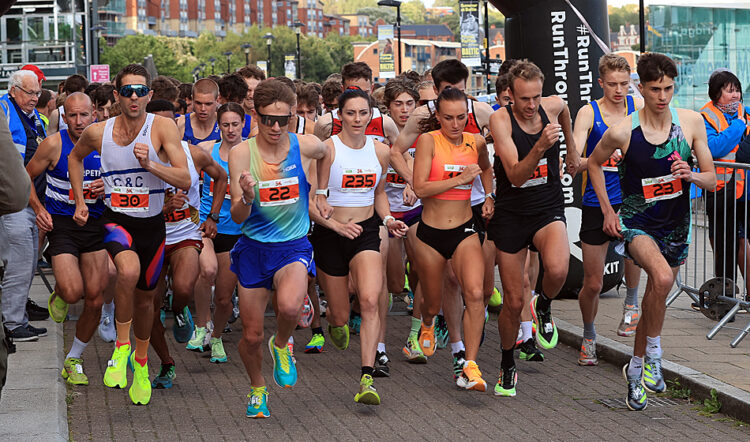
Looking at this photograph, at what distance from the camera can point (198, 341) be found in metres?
9.34

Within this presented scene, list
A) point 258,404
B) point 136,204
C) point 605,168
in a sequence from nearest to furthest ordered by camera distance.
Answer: point 258,404, point 136,204, point 605,168

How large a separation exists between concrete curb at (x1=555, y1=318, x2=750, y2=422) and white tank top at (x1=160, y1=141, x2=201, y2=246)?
3.17 m

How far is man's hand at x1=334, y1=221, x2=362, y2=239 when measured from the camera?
7.74m

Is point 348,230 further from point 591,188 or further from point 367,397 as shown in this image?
point 591,188

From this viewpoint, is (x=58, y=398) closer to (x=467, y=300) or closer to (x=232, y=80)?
(x=467, y=300)

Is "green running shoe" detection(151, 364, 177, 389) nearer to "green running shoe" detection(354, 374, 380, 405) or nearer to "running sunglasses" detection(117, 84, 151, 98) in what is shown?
"green running shoe" detection(354, 374, 380, 405)

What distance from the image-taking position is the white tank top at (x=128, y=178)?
7.56m

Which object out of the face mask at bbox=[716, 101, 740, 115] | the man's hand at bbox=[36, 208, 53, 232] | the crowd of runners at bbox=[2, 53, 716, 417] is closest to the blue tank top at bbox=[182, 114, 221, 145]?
the crowd of runners at bbox=[2, 53, 716, 417]

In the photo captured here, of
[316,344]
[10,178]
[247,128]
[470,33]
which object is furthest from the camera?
[470,33]

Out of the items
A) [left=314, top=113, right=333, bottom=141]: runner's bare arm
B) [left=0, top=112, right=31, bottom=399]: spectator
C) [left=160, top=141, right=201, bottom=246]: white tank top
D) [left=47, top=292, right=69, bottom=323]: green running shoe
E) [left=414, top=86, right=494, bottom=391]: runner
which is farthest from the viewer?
[left=314, top=113, right=333, bottom=141]: runner's bare arm

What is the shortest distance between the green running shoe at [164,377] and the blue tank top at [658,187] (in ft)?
11.0

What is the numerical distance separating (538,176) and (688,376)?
1.64m

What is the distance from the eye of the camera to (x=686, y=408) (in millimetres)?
7152

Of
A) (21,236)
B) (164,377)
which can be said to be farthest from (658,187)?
(21,236)
